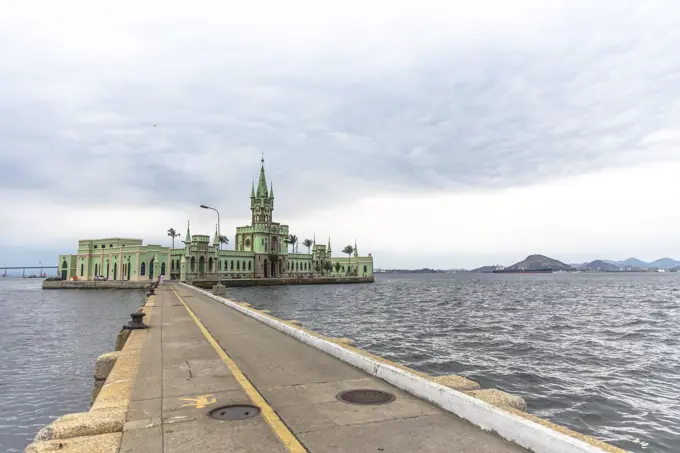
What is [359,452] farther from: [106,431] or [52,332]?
[52,332]

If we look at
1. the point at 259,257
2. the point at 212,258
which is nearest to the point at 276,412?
the point at 212,258

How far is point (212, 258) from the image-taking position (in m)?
108

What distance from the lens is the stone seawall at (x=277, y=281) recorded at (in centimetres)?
9925

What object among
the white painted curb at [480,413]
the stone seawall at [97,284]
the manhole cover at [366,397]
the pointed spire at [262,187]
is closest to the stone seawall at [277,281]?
the stone seawall at [97,284]

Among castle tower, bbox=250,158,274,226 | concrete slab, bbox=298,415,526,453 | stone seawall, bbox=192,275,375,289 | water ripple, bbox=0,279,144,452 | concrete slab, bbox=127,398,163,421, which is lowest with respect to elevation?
water ripple, bbox=0,279,144,452

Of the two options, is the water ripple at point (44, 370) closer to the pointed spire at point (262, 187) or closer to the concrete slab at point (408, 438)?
the concrete slab at point (408, 438)

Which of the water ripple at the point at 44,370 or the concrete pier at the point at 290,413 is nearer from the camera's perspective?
the concrete pier at the point at 290,413

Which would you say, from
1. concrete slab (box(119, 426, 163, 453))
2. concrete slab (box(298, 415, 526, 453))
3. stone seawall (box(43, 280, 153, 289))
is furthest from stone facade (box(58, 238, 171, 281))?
concrete slab (box(298, 415, 526, 453))

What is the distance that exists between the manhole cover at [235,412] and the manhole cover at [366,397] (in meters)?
1.48

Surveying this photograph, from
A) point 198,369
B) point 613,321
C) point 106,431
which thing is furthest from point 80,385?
point 613,321

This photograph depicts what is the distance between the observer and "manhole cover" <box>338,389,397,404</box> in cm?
720

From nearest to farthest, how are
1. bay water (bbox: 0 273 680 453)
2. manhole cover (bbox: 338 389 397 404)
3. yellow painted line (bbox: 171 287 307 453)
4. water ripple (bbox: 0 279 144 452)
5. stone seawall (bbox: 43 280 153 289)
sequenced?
1. yellow painted line (bbox: 171 287 307 453)
2. manhole cover (bbox: 338 389 397 404)
3. water ripple (bbox: 0 279 144 452)
4. bay water (bbox: 0 273 680 453)
5. stone seawall (bbox: 43 280 153 289)

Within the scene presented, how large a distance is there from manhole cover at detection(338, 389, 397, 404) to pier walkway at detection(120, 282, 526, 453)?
0.50 ft

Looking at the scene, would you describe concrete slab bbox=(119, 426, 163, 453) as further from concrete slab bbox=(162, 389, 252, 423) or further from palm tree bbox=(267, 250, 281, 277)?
palm tree bbox=(267, 250, 281, 277)
